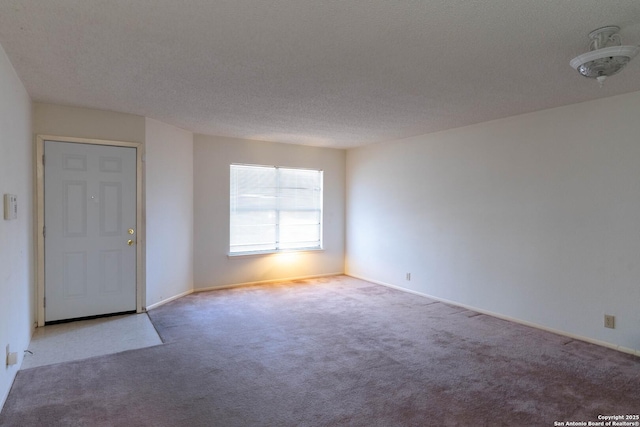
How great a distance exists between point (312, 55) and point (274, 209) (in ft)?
13.2

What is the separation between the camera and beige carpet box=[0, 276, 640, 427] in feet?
7.91

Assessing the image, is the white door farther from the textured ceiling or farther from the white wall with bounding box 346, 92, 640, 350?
the white wall with bounding box 346, 92, 640, 350

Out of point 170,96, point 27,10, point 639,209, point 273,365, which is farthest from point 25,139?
point 639,209

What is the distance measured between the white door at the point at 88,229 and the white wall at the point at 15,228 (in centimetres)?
23

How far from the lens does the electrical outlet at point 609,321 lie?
11.7ft

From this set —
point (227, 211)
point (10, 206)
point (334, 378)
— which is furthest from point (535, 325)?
point (10, 206)

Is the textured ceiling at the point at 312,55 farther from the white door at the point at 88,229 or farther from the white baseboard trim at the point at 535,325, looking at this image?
the white baseboard trim at the point at 535,325

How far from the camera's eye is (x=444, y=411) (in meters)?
Answer: 2.46

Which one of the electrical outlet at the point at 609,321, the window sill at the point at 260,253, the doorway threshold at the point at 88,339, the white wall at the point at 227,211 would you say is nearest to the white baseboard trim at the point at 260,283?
the white wall at the point at 227,211

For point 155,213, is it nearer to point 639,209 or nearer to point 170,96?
point 170,96

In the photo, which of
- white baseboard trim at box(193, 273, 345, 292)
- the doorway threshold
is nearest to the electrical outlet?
white baseboard trim at box(193, 273, 345, 292)

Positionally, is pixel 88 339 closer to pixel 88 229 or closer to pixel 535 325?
pixel 88 229

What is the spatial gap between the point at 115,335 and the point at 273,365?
1837 millimetres

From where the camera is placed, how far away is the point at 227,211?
5941 millimetres
